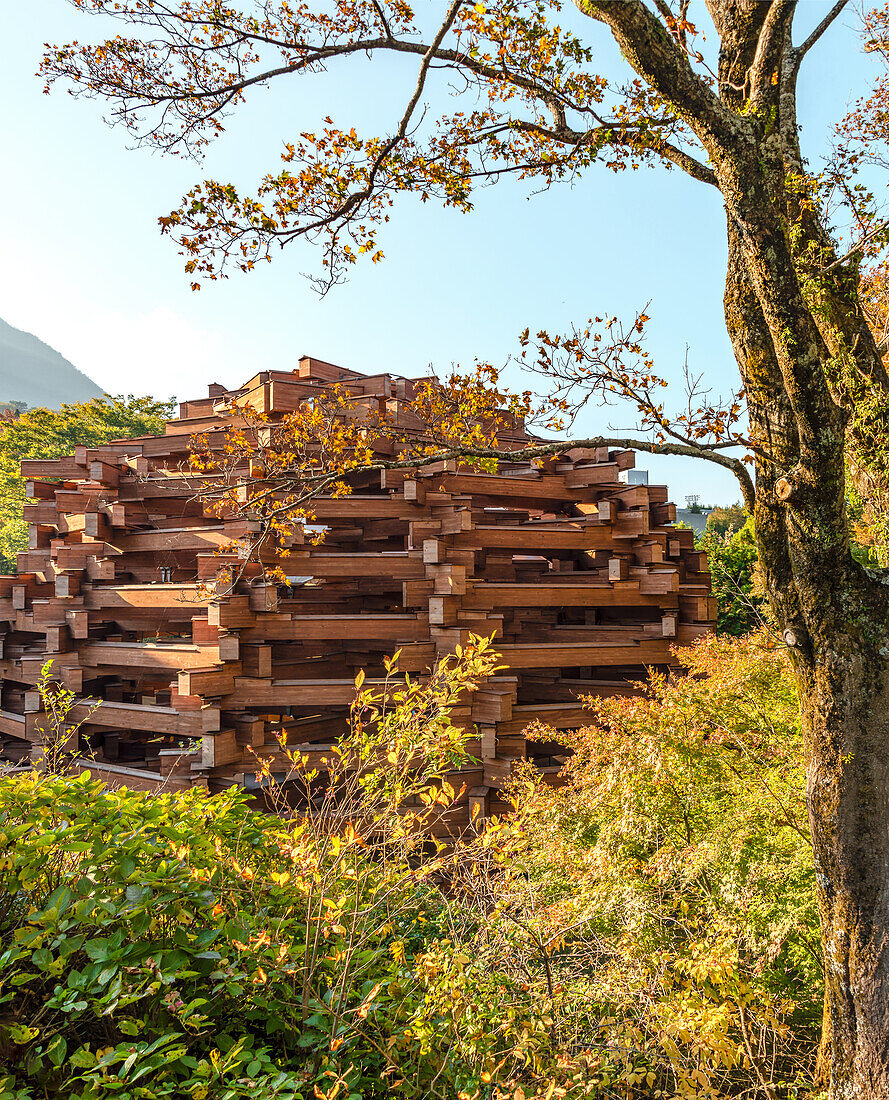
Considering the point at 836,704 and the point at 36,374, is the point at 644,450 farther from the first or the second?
the point at 36,374

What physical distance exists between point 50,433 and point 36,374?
187217mm

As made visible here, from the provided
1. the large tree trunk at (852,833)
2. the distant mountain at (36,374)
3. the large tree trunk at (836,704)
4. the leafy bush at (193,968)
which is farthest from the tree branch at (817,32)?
the distant mountain at (36,374)

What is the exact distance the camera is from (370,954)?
81.4 inches

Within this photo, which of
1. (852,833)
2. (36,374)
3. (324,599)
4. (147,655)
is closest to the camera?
(852,833)

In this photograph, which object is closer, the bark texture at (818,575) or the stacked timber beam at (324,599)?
the bark texture at (818,575)

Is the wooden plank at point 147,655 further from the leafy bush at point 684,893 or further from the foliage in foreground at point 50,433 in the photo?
the foliage in foreground at point 50,433

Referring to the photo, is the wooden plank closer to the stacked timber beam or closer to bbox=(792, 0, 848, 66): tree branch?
the stacked timber beam

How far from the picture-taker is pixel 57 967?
4.97ft

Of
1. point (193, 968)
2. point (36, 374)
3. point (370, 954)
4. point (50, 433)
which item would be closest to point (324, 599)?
point (370, 954)

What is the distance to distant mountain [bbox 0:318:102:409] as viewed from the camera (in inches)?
6432

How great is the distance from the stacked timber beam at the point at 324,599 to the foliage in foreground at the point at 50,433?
50.1 feet

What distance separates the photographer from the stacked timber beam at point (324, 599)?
5285 millimetres

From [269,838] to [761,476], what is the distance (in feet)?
9.10

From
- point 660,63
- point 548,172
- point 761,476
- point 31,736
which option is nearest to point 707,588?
point 761,476
